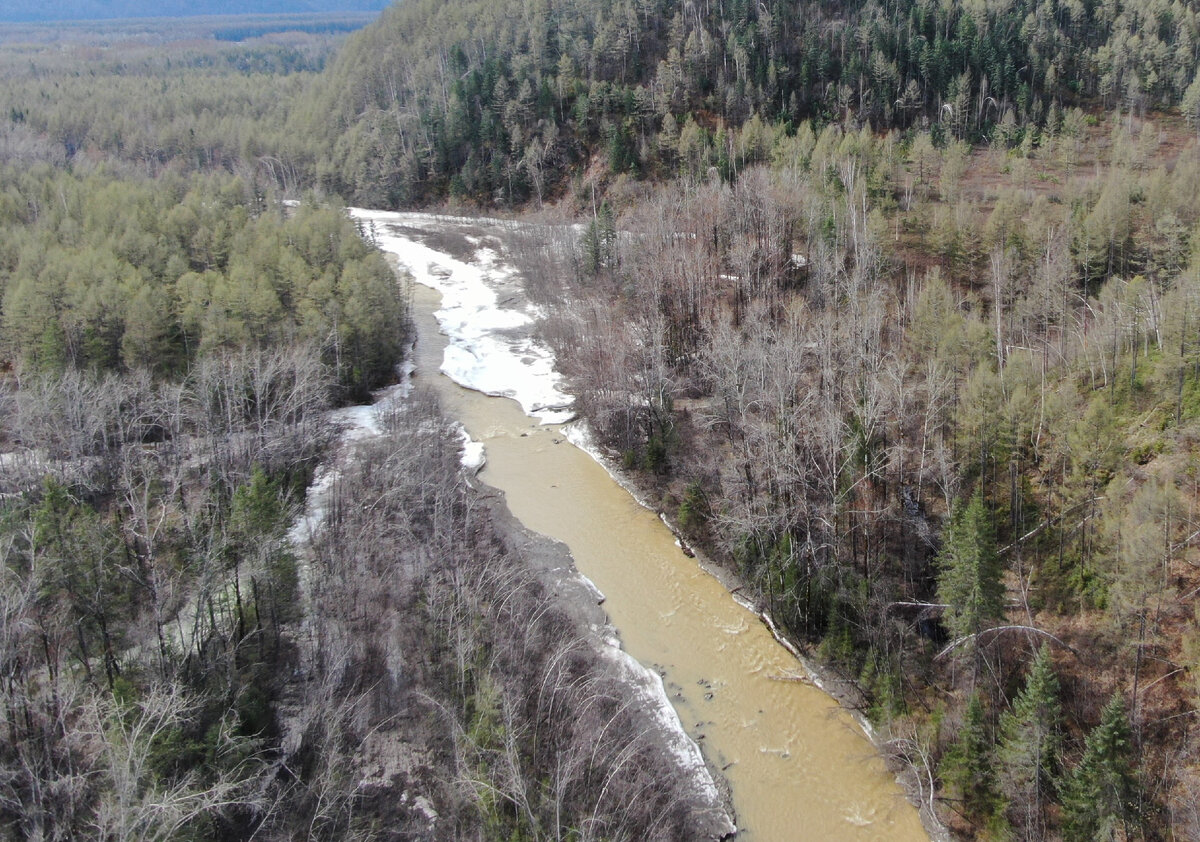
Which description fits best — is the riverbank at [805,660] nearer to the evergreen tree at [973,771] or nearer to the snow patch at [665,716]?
the evergreen tree at [973,771]

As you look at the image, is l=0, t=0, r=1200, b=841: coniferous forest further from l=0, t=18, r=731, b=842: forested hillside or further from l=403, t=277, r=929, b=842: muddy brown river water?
l=403, t=277, r=929, b=842: muddy brown river water

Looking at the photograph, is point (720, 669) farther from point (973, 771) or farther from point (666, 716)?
point (973, 771)

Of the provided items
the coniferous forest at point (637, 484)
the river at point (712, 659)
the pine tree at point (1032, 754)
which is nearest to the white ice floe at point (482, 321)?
the coniferous forest at point (637, 484)

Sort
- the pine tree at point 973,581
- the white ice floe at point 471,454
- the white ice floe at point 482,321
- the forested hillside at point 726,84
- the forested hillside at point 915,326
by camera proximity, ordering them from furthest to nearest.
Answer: the forested hillside at point 726,84, the white ice floe at point 482,321, the white ice floe at point 471,454, the forested hillside at point 915,326, the pine tree at point 973,581

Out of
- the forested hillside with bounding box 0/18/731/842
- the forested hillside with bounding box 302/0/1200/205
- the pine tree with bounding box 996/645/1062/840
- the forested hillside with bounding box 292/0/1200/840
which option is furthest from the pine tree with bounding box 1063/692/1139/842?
the forested hillside with bounding box 302/0/1200/205

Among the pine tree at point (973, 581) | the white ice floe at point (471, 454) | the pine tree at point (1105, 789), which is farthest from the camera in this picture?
the white ice floe at point (471, 454)

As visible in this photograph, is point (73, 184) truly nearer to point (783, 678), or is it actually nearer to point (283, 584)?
point (283, 584)

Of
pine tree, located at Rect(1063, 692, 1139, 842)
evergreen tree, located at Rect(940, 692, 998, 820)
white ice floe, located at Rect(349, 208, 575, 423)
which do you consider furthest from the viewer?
white ice floe, located at Rect(349, 208, 575, 423)
